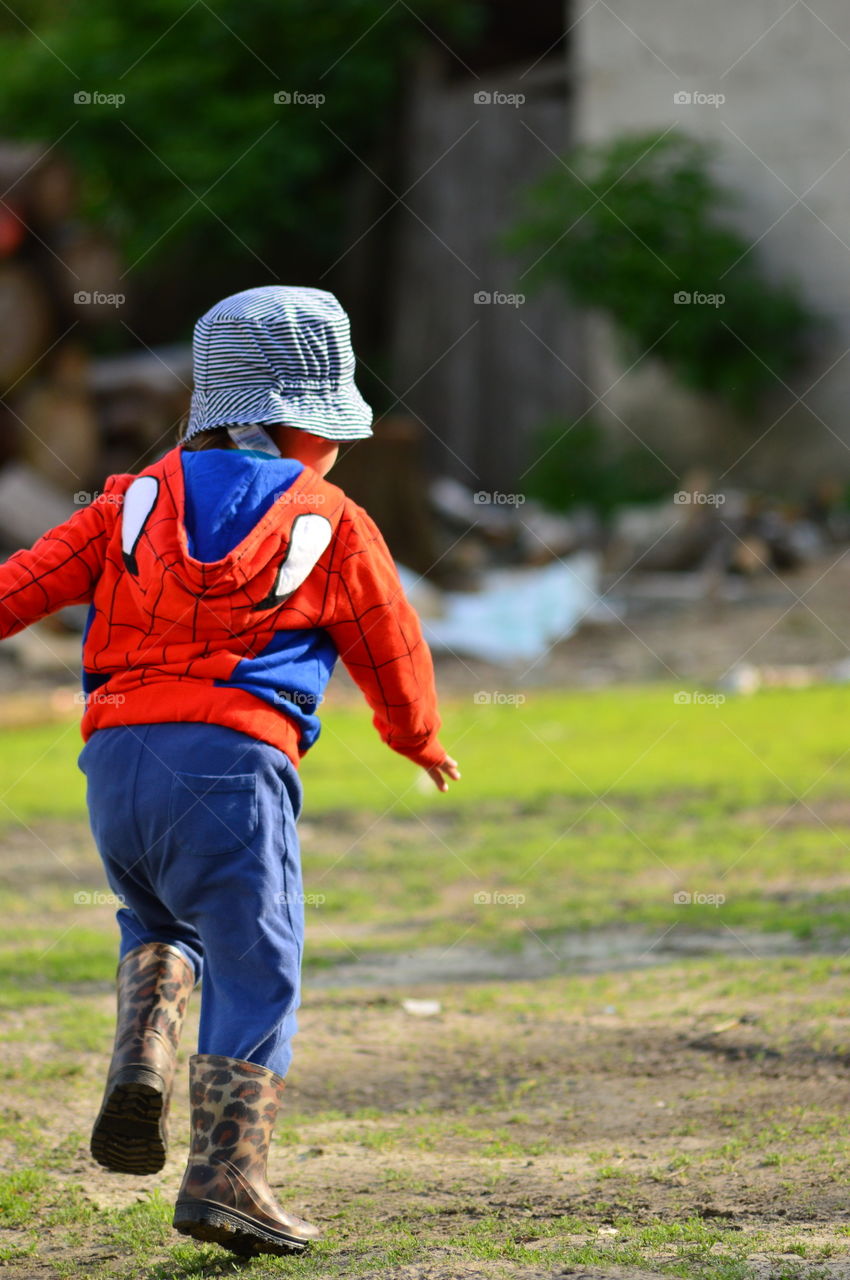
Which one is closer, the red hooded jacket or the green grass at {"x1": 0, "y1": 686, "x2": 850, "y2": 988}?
the red hooded jacket

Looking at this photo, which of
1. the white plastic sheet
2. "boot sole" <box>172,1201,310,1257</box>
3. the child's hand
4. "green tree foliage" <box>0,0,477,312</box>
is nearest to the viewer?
"boot sole" <box>172,1201,310,1257</box>

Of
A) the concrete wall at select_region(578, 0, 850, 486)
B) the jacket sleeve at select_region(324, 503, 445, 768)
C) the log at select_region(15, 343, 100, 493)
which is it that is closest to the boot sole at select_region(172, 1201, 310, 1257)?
the jacket sleeve at select_region(324, 503, 445, 768)

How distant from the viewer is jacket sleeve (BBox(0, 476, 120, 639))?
235 cm

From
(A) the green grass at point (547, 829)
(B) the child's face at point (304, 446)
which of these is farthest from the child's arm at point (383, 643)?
(A) the green grass at point (547, 829)

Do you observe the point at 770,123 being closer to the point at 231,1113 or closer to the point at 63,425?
the point at 63,425

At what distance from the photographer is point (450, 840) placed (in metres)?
5.13

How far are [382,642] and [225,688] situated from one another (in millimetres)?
272

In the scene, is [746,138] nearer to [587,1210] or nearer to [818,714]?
[818,714]

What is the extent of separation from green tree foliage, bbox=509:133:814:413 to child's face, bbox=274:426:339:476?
8488mm

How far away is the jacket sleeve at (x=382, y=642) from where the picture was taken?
2.34 m

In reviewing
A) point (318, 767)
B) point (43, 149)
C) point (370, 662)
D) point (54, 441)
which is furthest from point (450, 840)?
point (43, 149)

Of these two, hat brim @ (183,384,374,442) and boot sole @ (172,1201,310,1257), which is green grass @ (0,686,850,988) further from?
hat brim @ (183,384,374,442)

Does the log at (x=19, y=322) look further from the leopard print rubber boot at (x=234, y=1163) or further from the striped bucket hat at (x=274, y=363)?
the leopard print rubber boot at (x=234, y=1163)

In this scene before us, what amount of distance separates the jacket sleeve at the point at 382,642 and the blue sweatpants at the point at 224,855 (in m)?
0.22
